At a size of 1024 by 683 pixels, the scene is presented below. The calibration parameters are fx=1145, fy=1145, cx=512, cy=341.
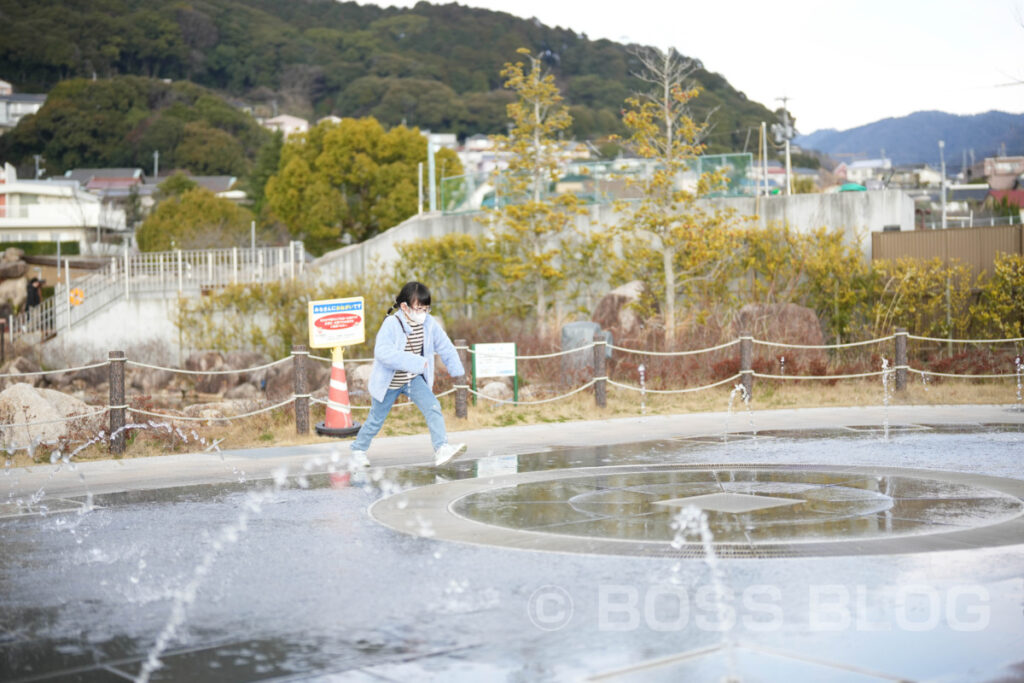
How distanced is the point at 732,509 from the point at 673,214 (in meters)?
19.5

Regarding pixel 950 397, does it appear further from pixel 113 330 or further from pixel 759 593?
pixel 113 330

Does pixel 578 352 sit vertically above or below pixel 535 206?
below

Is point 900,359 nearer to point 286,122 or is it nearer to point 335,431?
point 335,431

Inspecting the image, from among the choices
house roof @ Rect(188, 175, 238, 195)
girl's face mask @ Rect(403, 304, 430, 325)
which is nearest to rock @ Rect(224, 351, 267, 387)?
girl's face mask @ Rect(403, 304, 430, 325)

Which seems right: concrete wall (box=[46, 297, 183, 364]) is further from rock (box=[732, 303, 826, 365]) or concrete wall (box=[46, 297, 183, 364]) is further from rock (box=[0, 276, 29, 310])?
rock (box=[732, 303, 826, 365])

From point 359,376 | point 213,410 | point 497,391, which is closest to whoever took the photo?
point 497,391

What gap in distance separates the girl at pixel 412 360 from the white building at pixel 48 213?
76.8 m

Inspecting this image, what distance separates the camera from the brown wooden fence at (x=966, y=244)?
26.0 metres

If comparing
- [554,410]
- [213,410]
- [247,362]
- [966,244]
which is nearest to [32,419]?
[213,410]

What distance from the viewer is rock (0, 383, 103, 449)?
15297 mm

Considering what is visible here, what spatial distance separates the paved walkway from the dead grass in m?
0.58

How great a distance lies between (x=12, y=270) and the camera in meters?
55.5

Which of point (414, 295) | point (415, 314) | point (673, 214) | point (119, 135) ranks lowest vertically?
point (415, 314)

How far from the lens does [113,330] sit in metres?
35.8
